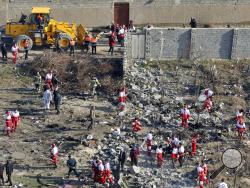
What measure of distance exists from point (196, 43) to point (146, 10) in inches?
188

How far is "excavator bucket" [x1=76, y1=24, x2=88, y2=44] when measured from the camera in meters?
34.6

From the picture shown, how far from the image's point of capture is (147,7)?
3794cm

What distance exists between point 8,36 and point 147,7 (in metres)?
8.11

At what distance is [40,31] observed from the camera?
3381cm

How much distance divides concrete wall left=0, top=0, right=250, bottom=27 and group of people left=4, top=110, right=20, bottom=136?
11103 mm

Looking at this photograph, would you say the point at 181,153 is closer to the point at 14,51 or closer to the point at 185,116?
the point at 185,116

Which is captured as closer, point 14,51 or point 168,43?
point 14,51

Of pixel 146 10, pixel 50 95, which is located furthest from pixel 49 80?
pixel 146 10

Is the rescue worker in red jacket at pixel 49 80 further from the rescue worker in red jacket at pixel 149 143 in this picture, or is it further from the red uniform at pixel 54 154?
the rescue worker in red jacket at pixel 149 143

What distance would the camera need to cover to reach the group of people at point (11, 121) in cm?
2655

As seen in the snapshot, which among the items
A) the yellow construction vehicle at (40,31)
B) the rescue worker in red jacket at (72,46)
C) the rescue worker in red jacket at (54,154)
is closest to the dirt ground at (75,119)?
the rescue worker in red jacket at (54,154)

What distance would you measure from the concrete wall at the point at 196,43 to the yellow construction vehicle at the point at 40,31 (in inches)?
147

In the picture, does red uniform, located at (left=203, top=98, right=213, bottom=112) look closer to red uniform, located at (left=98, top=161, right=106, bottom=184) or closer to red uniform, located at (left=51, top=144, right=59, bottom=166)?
red uniform, located at (left=98, top=161, right=106, bottom=184)

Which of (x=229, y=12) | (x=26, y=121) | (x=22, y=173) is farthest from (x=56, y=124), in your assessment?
(x=229, y=12)
